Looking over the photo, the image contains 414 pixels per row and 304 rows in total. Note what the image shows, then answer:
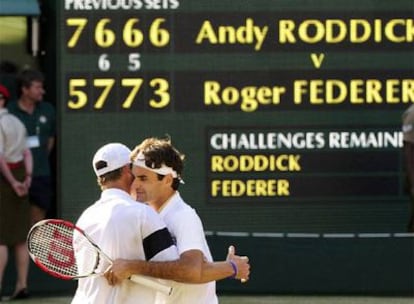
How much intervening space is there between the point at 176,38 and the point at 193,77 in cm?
31

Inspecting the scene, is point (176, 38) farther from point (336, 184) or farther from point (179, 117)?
point (336, 184)

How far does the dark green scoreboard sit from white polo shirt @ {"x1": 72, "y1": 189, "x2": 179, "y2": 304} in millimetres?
4993

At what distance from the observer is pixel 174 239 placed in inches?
197

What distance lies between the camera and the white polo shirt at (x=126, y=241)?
4.96 metres

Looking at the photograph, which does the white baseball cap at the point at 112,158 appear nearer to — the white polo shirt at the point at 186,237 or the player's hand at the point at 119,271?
the white polo shirt at the point at 186,237

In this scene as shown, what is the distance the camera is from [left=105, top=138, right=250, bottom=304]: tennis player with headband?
492 cm

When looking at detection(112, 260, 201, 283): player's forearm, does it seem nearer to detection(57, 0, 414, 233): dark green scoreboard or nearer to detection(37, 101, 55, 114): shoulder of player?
A: detection(57, 0, 414, 233): dark green scoreboard

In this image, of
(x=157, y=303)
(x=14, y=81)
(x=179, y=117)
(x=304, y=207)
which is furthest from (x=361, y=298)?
(x=157, y=303)

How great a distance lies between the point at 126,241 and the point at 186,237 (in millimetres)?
217

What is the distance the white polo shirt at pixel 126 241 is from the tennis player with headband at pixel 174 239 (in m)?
0.05

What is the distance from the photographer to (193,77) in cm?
1006

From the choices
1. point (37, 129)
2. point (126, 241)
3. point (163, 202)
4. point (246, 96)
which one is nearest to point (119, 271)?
point (126, 241)

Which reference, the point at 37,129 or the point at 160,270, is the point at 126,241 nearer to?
the point at 160,270

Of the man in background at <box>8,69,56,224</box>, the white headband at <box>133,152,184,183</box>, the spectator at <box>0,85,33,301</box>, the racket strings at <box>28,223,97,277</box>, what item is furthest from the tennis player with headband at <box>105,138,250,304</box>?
the man in background at <box>8,69,56,224</box>
